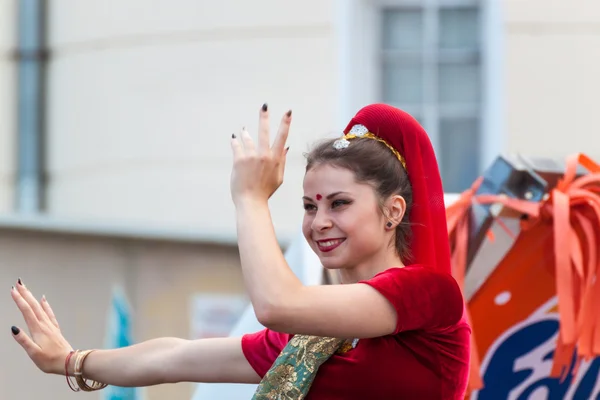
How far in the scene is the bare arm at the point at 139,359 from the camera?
1959mm

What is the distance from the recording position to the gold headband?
6.00 ft

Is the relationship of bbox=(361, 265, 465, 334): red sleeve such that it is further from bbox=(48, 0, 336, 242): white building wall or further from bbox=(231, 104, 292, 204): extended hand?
bbox=(48, 0, 336, 242): white building wall

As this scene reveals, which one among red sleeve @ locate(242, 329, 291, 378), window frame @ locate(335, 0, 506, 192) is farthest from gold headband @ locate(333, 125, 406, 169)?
window frame @ locate(335, 0, 506, 192)

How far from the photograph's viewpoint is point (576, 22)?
A: 5840 millimetres

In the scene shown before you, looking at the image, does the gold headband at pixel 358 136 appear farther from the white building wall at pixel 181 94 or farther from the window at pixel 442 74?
the window at pixel 442 74

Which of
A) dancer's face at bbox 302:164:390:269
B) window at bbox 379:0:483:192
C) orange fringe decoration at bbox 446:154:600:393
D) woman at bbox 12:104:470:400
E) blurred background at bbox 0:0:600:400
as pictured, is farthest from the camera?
window at bbox 379:0:483:192

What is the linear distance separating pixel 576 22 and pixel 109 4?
2480 mm

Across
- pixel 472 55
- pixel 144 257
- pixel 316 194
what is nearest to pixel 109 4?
pixel 472 55

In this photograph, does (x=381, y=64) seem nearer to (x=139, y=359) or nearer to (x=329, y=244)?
(x=139, y=359)

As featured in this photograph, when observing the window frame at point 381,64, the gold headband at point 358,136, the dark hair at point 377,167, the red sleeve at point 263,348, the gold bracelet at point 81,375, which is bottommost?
the gold bracelet at point 81,375

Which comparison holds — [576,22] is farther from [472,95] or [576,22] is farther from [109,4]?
[109,4]

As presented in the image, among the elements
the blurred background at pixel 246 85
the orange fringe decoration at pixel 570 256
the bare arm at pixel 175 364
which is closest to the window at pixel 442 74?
the blurred background at pixel 246 85

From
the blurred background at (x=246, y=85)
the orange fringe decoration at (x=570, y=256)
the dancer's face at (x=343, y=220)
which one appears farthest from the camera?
the blurred background at (x=246, y=85)

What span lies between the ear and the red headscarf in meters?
0.03
